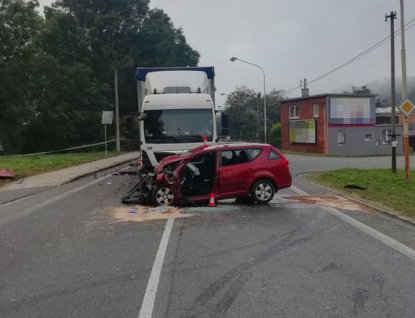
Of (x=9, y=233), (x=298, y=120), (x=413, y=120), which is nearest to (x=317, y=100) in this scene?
(x=298, y=120)

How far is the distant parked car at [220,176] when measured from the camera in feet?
35.0

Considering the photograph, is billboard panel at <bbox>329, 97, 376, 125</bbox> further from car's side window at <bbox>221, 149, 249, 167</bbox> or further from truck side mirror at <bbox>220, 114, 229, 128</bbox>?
car's side window at <bbox>221, 149, 249, 167</bbox>

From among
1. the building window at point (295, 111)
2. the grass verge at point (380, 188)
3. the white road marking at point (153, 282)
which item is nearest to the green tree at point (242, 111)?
the building window at point (295, 111)

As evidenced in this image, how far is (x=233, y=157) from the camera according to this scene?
11.0 metres

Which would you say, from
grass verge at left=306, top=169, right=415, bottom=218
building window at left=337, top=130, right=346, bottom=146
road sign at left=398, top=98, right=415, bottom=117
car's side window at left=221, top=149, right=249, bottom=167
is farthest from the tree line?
car's side window at left=221, top=149, right=249, bottom=167

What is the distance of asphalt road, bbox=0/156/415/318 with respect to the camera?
15.0ft

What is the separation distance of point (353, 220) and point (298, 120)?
43186 mm

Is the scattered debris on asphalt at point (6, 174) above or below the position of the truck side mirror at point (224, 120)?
below

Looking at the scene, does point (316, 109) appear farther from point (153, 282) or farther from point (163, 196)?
point (153, 282)

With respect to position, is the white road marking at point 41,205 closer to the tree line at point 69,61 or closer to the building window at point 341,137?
the tree line at point 69,61

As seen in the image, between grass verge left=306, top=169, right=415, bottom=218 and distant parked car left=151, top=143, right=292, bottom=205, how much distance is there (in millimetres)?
2632

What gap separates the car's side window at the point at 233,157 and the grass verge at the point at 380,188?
337 cm

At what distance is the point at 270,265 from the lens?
5910 millimetres

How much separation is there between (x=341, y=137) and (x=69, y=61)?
27.4m
